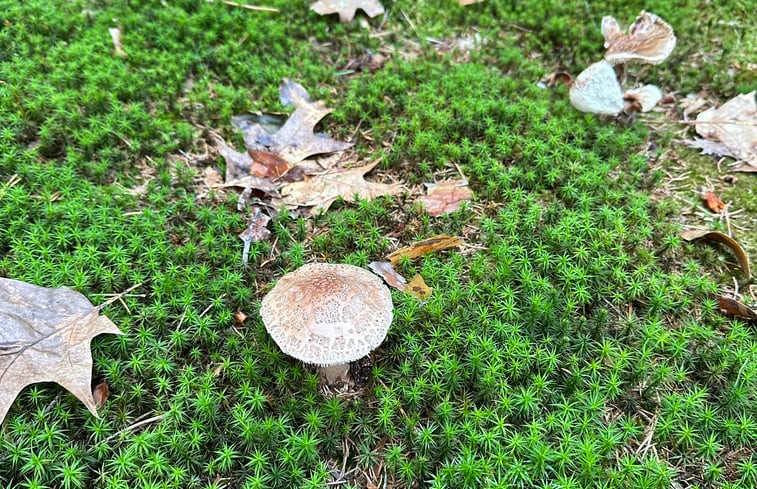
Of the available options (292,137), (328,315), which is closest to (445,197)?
(292,137)

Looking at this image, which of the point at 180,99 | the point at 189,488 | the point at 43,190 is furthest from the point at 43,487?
the point at 180,99

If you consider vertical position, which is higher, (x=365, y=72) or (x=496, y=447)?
(x=365, y=72)

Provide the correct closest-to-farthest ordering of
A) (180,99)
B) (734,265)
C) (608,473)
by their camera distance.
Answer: (608,473), (734,265), (180,99)

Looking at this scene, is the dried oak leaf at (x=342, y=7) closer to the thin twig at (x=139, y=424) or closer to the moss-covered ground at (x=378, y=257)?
the moss-covered ground at (x=378, y=257)

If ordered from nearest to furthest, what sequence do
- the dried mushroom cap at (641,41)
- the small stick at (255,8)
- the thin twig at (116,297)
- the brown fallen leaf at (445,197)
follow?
1. the thin twig at (116,297)
2. the brown fallen leaf at (445,197)
3. the dried mushroom cap at (641,41)
4. the small stick at (255,8)

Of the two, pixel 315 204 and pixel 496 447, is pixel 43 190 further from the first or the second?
pixel 496 447

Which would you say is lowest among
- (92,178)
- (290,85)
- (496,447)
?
(496,447)

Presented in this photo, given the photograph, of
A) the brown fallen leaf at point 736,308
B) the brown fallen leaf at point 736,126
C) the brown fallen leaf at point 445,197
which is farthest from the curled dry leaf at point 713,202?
the brown fallen leaf at point 445,197
